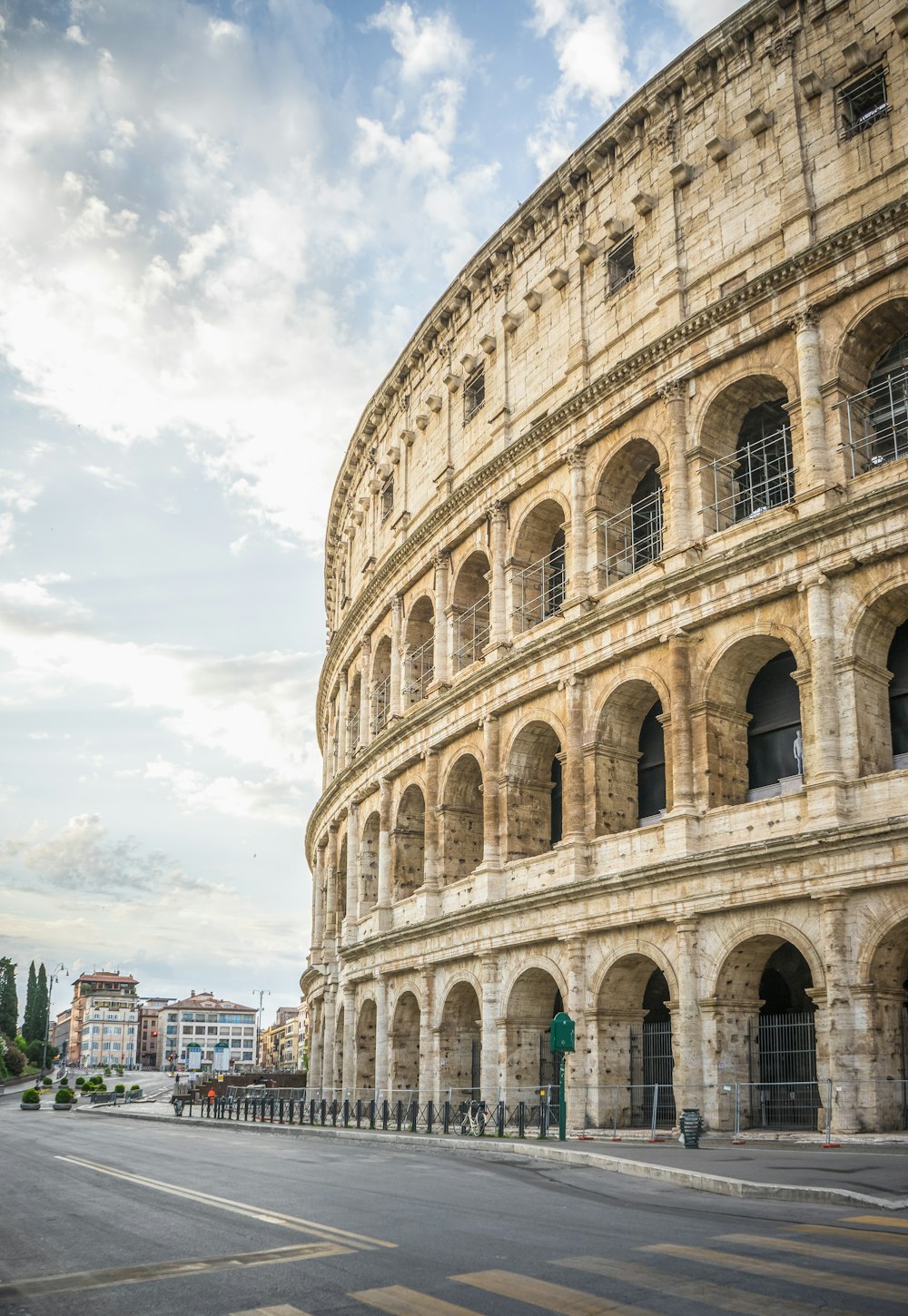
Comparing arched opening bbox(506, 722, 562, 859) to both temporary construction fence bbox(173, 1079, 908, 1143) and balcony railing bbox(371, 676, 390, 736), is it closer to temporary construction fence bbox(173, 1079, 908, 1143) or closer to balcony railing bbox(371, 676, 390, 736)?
temporary construction fence bbox(173, 1079, 908, 1143)

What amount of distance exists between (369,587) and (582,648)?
1448 centimetres

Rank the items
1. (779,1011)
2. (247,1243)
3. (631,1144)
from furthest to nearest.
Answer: (779,1011) < (631,1144) < (247,1243)

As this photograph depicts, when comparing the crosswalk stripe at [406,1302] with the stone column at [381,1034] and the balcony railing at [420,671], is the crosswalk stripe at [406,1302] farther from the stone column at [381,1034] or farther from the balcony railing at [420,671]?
the balcony railing at [420,671]

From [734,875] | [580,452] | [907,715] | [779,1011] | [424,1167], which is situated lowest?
[424,1167]

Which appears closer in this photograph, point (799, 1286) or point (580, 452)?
point (799, 1286)

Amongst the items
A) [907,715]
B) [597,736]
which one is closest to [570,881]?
[597,736]

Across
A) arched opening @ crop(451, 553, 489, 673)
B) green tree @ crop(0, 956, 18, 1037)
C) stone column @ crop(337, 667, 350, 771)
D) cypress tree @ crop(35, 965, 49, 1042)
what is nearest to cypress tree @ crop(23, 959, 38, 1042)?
cypress tree @ crop(35, 965, 49, 1042)

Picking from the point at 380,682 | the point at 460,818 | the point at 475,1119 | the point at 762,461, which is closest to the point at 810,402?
the point at 762,461

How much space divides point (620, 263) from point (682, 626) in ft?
32.8

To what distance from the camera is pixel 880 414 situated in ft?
76.1

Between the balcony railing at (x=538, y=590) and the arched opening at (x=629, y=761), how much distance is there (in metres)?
4.39

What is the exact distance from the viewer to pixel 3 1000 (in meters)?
120

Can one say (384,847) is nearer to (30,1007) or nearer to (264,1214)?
(264,1214)

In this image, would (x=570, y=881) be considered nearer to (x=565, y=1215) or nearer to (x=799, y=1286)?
(x=565, y=1215)
